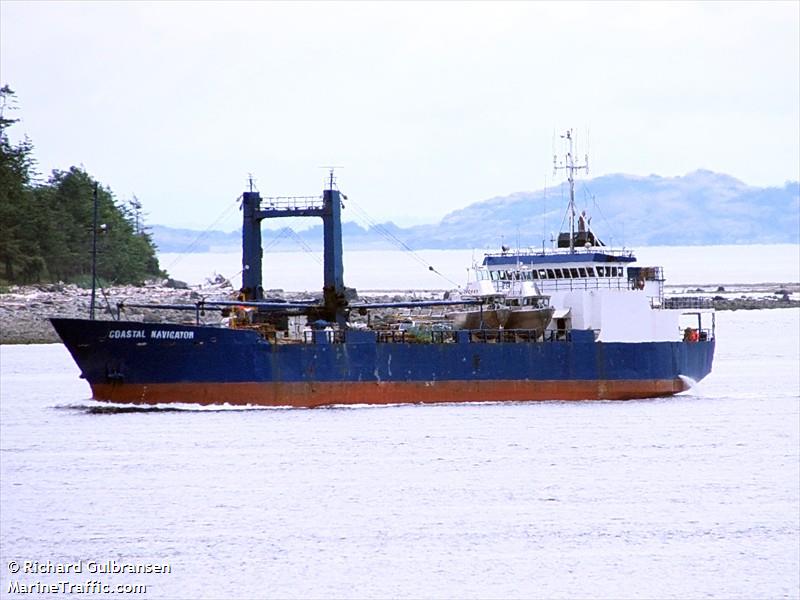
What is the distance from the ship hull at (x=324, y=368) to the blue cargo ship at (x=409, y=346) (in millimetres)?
28

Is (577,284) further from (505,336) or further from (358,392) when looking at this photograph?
(358,392)

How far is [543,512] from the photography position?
31234mm

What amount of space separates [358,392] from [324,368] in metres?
1.14

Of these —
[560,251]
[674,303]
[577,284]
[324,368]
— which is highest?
[560,251]

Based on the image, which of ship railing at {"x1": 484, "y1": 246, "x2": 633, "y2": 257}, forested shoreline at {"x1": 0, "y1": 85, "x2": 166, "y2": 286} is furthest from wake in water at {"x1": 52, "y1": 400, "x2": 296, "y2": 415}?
forested shoreline at {"x1": 0, "y1": 85, "x2": 166, "y2": 286}

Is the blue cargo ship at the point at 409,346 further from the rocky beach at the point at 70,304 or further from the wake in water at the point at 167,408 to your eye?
the rocky beach at the point at 70,304

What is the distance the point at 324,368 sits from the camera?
44906mm

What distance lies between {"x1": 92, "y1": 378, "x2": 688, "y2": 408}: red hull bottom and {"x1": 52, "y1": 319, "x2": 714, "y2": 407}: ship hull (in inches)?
1.0

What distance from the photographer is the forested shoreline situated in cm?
9106

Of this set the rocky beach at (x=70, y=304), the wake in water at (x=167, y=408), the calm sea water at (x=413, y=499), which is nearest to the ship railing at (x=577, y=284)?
the calm sea water at (x=413, y=499)

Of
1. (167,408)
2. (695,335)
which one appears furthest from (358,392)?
(695,335)

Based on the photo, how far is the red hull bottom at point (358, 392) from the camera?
44188 mm

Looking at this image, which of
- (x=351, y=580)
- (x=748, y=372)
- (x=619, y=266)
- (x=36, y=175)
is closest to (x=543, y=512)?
(x=351, y=580)

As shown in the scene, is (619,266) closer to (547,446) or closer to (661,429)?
(661,429)
